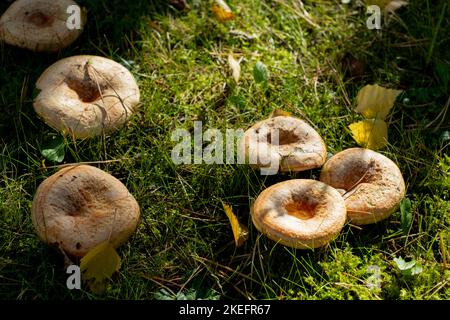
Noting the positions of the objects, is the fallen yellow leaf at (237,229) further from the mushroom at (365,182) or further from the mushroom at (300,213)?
the mushroom at (365,182)

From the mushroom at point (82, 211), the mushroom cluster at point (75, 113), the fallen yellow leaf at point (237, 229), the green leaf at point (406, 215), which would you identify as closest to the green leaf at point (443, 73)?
the green leaf at point (406, 215)

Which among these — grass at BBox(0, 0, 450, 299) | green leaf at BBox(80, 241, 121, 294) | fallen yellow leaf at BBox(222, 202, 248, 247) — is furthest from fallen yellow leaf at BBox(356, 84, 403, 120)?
green leaf at BBox(80, 241, 121, 294)

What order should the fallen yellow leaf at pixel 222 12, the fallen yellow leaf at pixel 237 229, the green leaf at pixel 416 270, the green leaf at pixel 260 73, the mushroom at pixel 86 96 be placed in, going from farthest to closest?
the fallen yellow leaf at pixel 222 12 → the green leaf at pixel 260 73 → the mushroom at pixel 86 96 → the fallen yellow leaf at pixel 237 229 → the green leaf at pixel 416 270

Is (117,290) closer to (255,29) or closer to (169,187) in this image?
(169,187)

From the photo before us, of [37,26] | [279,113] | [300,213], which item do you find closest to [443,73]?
[279,113]

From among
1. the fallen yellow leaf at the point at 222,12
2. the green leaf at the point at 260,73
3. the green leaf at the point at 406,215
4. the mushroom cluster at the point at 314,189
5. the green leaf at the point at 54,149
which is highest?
A: the fallen yellow leaf at the point at 222,12

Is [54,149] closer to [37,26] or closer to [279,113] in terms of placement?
[37,26]

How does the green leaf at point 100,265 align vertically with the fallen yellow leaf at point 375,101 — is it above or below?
below
